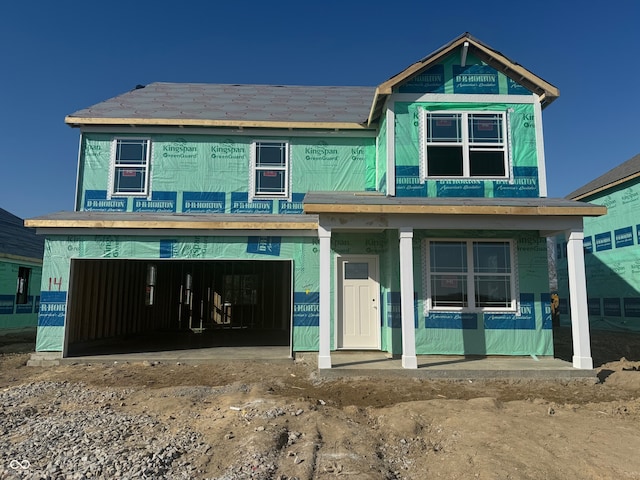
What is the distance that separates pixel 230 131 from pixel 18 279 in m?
11.4

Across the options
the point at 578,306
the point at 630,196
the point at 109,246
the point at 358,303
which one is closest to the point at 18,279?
the point at 109,246

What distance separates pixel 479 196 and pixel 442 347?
3512mm

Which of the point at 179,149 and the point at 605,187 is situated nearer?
the point at 179,149

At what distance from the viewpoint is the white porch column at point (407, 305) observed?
805cm

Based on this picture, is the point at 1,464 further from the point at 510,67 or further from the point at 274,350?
the point at 510,67

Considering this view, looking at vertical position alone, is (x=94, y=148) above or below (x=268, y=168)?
above

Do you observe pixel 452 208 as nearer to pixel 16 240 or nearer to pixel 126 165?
pixel 126 165

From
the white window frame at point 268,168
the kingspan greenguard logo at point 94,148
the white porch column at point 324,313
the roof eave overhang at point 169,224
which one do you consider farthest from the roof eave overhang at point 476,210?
the kingspan greenguard logo at point 94,148

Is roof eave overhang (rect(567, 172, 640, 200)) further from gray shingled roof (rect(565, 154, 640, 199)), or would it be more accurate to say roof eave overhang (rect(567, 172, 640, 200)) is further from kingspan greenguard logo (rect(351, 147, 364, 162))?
kingspan greenguard logo (rect(351, 147, 364, 162))

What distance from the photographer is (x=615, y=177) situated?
54.9ft

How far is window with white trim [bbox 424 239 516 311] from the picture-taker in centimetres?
936

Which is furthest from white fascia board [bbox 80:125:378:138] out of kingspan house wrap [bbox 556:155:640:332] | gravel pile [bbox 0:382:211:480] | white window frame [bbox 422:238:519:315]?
kingspan house wrap [bbox 556:155:640:332]

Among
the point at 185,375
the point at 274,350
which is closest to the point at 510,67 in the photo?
the point at 274,350

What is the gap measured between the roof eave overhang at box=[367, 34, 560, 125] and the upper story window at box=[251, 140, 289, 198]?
2983mm
